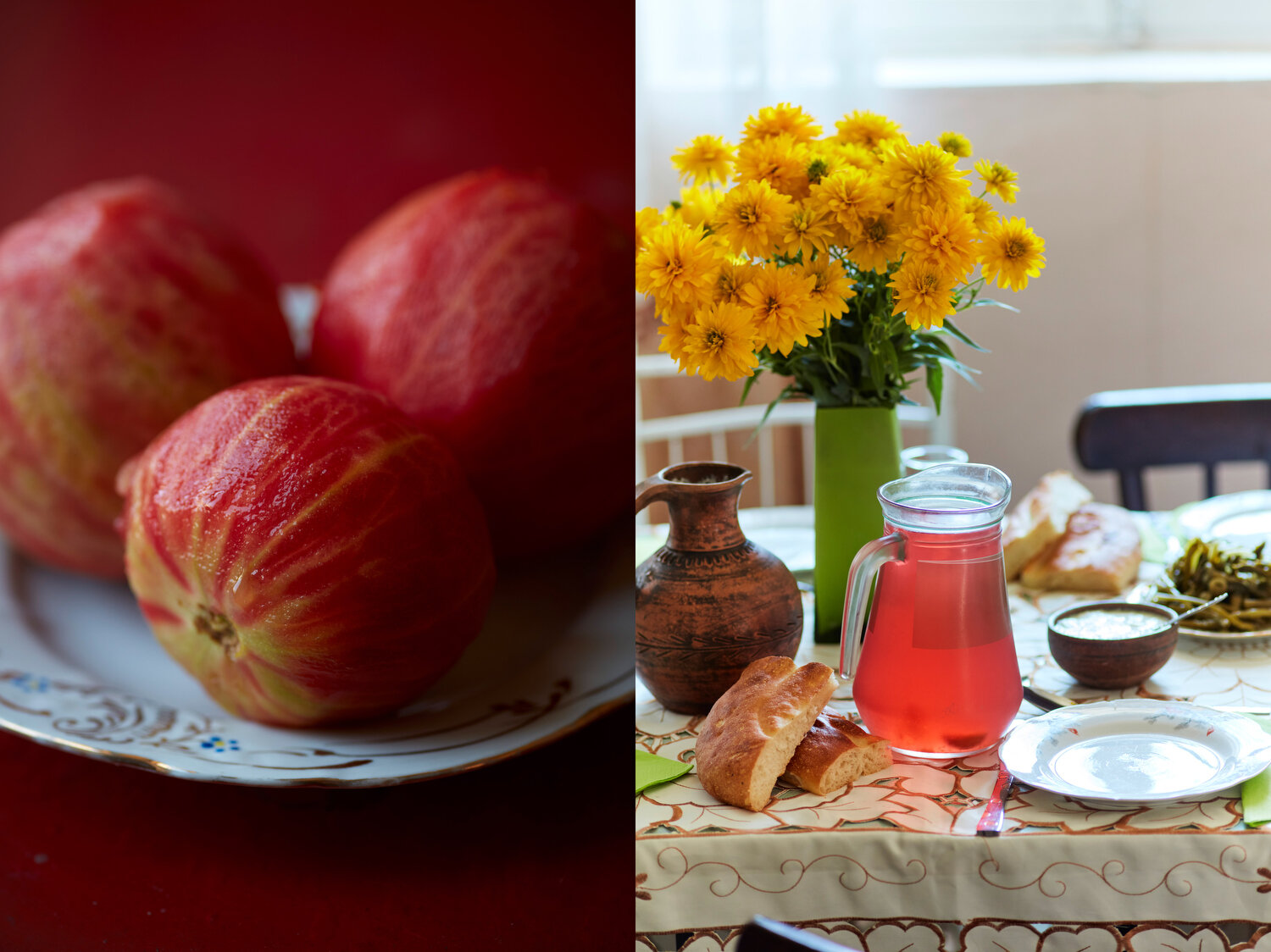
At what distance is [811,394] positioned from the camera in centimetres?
43

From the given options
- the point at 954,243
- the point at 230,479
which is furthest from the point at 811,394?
the point at 230,479

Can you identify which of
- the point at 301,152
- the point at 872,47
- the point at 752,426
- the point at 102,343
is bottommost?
the point at 752,426

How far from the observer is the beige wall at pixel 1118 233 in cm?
111

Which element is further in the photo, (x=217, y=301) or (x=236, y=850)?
(x=217, y=301)

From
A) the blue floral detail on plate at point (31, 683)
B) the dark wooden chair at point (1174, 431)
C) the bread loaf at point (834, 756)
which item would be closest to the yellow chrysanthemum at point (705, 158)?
the bread loaf at point (834, 756)

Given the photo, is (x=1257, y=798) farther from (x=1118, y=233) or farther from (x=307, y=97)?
(x=1118, y=233)

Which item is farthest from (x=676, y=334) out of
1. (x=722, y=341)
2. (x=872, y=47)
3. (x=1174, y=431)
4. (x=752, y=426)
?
(x=872, y=47)

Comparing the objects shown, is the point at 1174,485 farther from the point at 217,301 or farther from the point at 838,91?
the point at 217,301

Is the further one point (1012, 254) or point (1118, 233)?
point (1118, 233)

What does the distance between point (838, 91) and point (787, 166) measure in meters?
0.80

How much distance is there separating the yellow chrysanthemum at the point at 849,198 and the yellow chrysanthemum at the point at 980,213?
3 cm

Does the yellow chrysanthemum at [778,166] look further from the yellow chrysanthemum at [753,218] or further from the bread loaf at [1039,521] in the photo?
the bread loaf at [1039,521]

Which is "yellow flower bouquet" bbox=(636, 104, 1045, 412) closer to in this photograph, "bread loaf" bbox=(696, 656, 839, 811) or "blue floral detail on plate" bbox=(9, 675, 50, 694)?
"bread loaf" bbox=(696, 656, 839, 811)

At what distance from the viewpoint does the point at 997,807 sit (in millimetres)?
311
